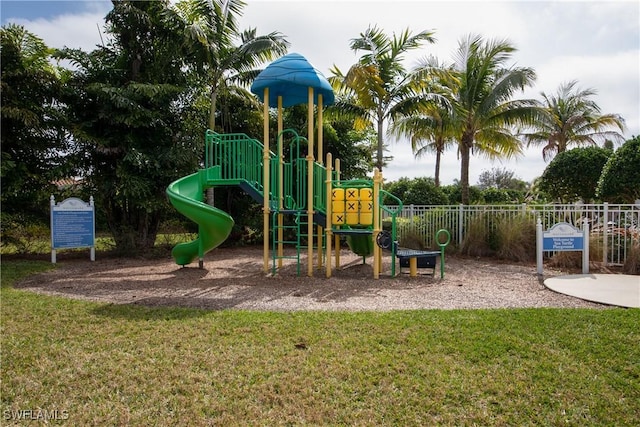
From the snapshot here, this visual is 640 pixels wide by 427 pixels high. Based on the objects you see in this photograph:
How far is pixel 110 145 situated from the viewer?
1212 centimetres

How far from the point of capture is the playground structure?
26.7 ft

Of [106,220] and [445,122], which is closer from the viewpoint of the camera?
[106,220]

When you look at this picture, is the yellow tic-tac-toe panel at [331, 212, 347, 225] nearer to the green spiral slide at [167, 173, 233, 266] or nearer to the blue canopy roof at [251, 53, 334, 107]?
the green spiral slide at [167, 173, 233, 266]

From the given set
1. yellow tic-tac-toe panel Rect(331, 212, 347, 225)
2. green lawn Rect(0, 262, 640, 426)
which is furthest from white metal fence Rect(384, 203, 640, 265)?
green lawn Rect(0, 262, 640, 426)

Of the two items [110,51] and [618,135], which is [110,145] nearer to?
[110,51]

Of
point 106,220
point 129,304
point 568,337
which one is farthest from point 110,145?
point 568,337

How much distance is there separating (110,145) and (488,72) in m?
13.1

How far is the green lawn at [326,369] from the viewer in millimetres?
2936

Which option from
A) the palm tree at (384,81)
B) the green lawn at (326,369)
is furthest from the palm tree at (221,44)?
A: the green lawn at (326,369)

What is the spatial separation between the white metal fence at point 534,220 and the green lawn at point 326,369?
5.33 metres

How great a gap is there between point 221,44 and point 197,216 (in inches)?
284

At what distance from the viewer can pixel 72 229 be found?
1098 centimetres

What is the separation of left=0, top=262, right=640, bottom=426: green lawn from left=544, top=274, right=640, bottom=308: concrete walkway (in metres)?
0.95

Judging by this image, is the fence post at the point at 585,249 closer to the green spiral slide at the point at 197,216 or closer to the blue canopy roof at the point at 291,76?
the blue canopy roof at the point at 291,76
